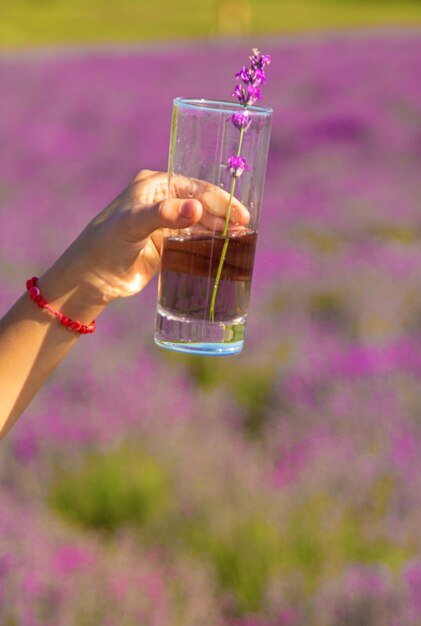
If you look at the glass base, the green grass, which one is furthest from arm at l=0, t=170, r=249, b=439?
the green grass

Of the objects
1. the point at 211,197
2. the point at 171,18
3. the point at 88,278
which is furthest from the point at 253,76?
the point at 171,18

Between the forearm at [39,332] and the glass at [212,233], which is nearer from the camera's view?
the glass at [212,233]

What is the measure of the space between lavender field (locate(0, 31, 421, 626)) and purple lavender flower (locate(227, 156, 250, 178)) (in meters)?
2.05

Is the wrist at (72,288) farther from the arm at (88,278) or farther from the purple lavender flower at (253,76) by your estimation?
the purple lavender flower at (253,76)

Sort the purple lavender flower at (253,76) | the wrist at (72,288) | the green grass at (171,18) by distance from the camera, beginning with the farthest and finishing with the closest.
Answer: the green grass at (171,18) → the wrist at (72,288) → the purple lavender flower at (253,76)

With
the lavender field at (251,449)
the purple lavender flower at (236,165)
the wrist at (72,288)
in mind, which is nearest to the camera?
the purple lavender flower at (236,165)

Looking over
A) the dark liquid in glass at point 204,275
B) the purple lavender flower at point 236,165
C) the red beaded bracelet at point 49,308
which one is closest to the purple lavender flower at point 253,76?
the purple lavender flower at point 236,165

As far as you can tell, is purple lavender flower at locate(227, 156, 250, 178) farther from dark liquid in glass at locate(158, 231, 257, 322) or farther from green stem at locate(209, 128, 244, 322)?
dark liquid in glass at locate(158, 231, 257, 322)

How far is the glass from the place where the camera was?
177 centimetres

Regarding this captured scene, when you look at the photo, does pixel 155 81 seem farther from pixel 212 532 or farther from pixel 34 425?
pixel 212 532

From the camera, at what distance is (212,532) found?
13.0 ft

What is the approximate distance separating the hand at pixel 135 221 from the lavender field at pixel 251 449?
183 cm

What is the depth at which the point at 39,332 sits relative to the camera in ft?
6.38

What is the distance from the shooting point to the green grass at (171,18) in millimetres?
27484
